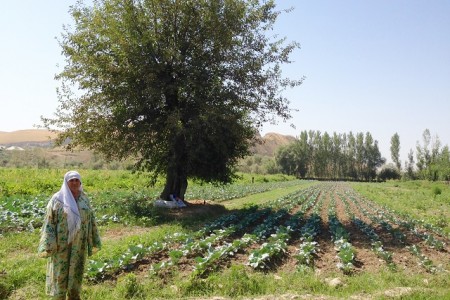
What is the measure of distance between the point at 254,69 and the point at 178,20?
448cm

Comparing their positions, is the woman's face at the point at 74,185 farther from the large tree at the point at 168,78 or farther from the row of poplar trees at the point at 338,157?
the row of poplar trees at the point at 338,157

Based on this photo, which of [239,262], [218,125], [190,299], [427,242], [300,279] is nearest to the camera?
[190,299]

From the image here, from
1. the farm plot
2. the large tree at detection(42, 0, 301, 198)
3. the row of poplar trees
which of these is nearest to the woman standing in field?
the farm plot

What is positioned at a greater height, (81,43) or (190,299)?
(81,43)

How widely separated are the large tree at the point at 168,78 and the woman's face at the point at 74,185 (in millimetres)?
10315

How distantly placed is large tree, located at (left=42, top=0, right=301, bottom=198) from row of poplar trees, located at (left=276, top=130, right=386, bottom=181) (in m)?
92.0

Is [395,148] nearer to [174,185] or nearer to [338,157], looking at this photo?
[338,157]

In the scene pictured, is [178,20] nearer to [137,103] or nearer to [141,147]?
[137,103]

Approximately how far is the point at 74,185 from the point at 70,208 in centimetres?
38

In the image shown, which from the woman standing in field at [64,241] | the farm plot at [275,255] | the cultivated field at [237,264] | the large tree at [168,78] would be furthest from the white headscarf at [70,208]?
the large tree at [168,78]

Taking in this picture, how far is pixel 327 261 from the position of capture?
9695 mm

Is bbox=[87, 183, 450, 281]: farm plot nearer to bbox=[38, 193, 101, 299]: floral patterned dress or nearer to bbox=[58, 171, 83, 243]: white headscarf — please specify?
bbox=[38, 193, 101, 299]: floral patterned dress

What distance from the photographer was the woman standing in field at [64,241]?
595 centimetres

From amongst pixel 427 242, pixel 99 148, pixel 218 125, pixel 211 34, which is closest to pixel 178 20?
pixel 211 34
